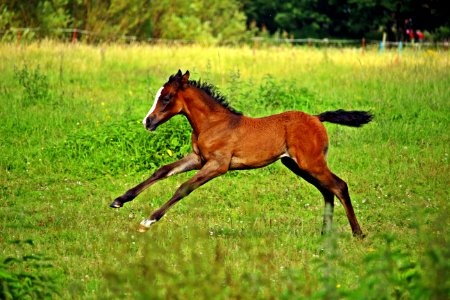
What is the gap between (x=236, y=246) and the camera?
9.41 meters

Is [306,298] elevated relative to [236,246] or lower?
elevated

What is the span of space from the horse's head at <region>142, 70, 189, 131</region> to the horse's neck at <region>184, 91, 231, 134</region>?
0.47 feet

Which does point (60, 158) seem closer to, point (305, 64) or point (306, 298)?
point (306, 298)

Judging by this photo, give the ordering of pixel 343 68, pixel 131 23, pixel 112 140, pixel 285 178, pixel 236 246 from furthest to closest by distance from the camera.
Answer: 1. pixel 131 23
2. pixel 343 68
3. pixel 112 140
4. pixel 285 178
5. pixel 236 246

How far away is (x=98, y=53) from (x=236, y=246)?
15.2m

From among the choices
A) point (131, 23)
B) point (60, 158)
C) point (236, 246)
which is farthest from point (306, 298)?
point (131, 23)

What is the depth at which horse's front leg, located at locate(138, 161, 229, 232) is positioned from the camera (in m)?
9.82

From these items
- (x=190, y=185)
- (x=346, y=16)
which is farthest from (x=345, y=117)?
(x=346, y=16)

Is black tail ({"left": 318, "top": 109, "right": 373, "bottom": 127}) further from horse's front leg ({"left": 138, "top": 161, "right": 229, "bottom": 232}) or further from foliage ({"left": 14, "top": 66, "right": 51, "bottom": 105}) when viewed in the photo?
foliage ({"left": 14, "top": 66, "right": 51, "bottom": 105})

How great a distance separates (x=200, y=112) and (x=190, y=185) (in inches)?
35.5

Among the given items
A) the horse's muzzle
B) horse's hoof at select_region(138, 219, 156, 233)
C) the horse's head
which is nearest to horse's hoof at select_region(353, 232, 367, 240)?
horse's hoof at select_region(138, 219, 156, 233)

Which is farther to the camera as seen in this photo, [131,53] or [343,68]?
[131,53]

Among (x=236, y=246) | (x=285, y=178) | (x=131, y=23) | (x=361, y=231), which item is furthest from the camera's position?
(x=131, y=23)

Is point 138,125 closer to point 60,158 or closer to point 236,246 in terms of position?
point 60,158
